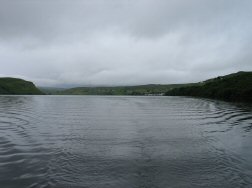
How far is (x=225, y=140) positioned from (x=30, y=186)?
16.8 metres

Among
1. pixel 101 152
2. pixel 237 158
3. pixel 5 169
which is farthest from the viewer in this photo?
pixel 101 152

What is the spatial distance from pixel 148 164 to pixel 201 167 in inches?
114

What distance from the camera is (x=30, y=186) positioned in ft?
39.3

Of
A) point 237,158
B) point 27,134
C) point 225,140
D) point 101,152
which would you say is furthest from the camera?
point 27,134

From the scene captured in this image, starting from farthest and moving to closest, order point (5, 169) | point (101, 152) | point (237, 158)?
point (101, 152)
point (237, 158)
point (5, 169)

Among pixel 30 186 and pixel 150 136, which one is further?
pixel 150 136

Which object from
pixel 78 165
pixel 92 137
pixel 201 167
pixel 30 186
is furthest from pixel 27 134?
pixel 201 167

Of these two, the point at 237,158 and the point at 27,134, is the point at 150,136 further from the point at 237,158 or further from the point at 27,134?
the point at 27,134

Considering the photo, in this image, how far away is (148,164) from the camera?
1559 centimetres

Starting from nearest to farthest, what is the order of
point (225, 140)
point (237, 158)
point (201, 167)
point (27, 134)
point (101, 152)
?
point (201, 167) < point (237, 158) < point (101, 152) < point (225, 140) < point (27, 134)

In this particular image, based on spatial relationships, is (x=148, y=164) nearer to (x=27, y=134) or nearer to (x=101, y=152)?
(x=101, y=152)

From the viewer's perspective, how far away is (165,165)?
15.3 m

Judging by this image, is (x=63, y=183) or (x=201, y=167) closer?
(x=63, y=183)

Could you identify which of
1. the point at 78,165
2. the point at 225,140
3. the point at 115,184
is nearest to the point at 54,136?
the point at 78,165
